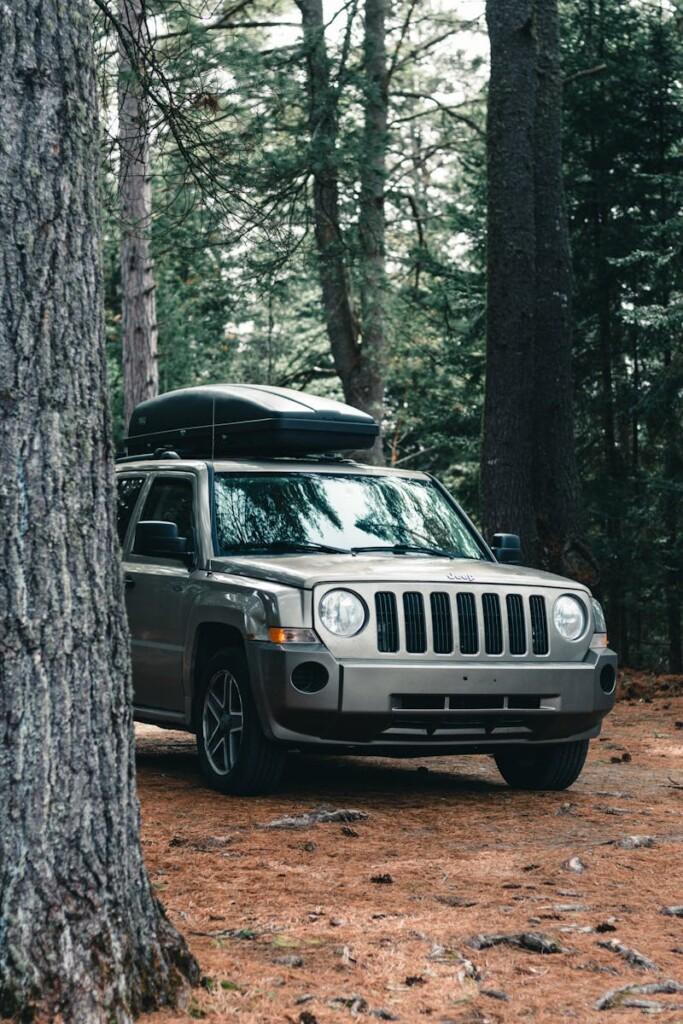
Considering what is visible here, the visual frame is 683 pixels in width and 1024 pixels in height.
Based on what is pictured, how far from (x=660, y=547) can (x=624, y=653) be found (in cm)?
246

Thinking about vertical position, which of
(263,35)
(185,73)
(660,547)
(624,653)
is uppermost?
(263,35)

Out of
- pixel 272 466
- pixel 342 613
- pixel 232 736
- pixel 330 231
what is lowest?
pixel 232 736

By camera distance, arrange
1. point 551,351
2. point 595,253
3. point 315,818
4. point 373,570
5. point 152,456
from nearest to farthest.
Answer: point 315,818, point 373,570, point 152,456, point 551,351, point 595,253

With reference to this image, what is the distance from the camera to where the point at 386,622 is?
797 cm

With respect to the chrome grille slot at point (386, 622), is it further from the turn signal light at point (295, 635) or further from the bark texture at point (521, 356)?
the bark texture at point (521, 356)

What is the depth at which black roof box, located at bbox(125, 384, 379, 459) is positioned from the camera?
31.5ft

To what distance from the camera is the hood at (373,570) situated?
26.3 ft

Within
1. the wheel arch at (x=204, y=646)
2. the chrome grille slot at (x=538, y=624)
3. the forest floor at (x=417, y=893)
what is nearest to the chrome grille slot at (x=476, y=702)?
the chrome grille slot at (x=538, y=624)

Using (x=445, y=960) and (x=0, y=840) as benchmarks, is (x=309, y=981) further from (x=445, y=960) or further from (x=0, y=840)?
(x=0, y=840)

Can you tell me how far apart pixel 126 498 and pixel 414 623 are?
10.4 ft

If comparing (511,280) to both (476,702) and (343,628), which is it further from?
(343,628)

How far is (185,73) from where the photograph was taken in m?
11.1

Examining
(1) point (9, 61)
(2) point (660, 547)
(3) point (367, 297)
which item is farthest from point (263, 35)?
(1) point (9, 61)

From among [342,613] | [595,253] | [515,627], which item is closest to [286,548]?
[342,613]
